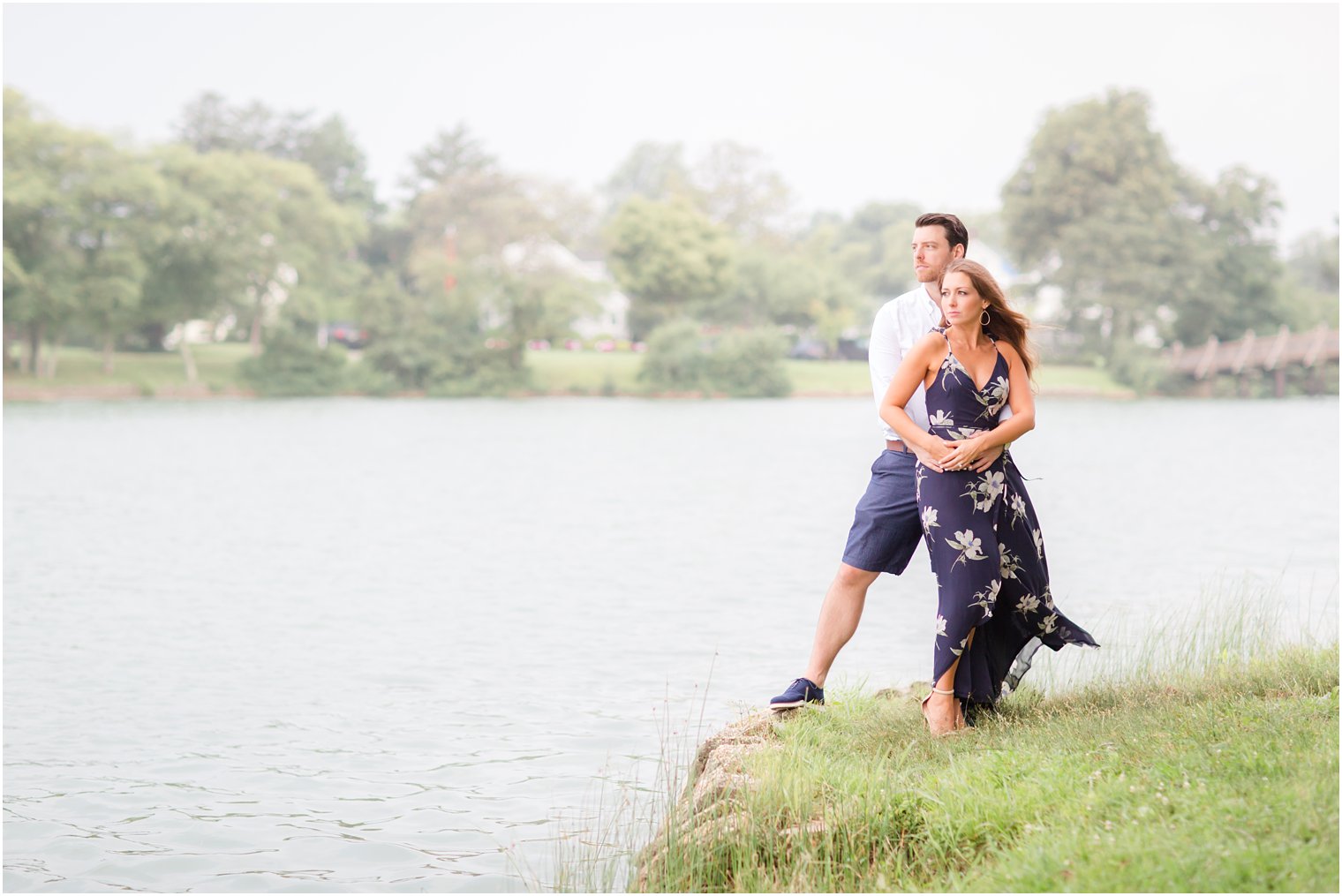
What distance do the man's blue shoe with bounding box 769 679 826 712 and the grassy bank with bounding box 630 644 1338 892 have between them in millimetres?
94

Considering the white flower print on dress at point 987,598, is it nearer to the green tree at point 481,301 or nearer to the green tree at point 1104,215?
the green tree at point 481,301

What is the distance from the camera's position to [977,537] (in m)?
5.45

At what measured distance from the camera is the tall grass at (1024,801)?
12.6ft

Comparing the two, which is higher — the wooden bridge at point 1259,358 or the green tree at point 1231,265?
the green tree at point 1231,265

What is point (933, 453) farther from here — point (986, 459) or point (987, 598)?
point (987, 598)

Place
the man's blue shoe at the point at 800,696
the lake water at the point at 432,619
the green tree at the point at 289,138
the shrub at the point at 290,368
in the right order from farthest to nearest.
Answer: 1. the green tree at the point at 289,138
2. the shrub at the point at 290,368
3. the lake water at the point at 432,619
4. the man's blue shoe at the point at 800,696

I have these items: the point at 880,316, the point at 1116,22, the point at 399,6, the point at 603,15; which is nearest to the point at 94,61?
the point at 399,6

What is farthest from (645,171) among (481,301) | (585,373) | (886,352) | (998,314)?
(998,314)

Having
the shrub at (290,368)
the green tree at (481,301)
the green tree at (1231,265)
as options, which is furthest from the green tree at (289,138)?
the green tree at (1231,265)

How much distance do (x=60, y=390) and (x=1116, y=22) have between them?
68.3 m

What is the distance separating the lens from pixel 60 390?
5297 cm

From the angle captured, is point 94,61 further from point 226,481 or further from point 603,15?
point 226,481

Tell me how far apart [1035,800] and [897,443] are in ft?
5.95

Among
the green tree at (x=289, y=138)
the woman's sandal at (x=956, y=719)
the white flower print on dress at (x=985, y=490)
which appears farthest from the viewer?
the green tree at (x=289, y=138)
